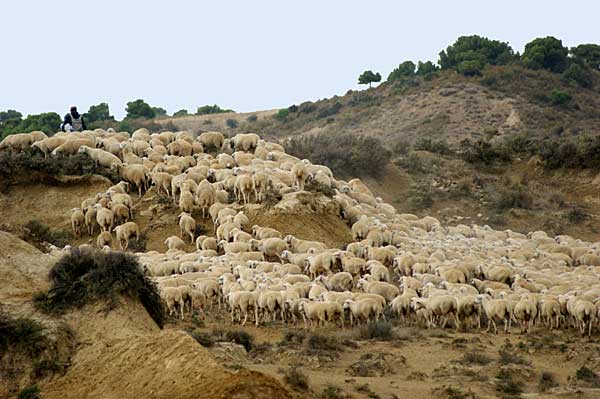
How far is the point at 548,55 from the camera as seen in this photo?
196 feet

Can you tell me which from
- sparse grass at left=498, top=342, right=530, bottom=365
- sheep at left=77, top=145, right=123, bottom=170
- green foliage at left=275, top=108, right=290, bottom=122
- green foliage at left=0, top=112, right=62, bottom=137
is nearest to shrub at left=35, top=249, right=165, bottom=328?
sparse grass at left=498, top=342, right=530, bottom=365

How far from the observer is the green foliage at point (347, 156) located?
33000 mm

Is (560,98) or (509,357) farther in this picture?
(560,98)

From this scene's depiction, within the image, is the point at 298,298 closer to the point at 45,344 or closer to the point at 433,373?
the point at 433,373

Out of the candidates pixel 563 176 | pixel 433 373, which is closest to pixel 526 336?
pixel 433 373

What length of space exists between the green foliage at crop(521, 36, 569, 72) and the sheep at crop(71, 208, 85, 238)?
43.3 metres

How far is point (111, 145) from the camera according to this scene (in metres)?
24.3

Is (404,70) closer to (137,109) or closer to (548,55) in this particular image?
(548,55)

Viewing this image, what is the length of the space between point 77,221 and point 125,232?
1633 millimetres

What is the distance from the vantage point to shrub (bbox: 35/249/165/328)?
36.5ft

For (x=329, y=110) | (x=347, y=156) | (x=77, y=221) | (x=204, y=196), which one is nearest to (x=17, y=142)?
(x=77, y=221)

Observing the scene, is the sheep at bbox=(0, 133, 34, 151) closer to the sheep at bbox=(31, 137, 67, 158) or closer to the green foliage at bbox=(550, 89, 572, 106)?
the sheep at bbox=(31, 137, 67, 158)

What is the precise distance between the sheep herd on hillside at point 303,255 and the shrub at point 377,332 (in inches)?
32.2

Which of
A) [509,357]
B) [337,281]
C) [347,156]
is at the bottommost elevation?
[509,357]
